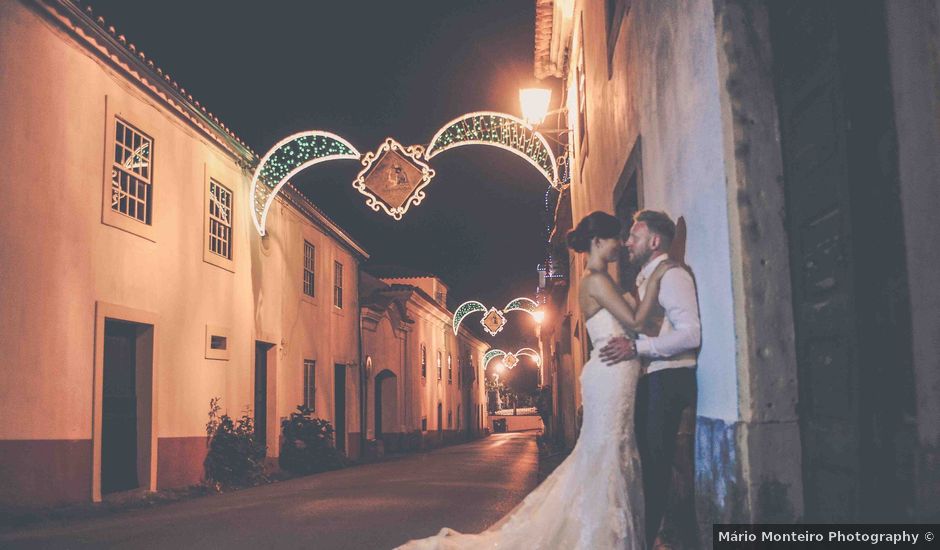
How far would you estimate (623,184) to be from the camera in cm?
825

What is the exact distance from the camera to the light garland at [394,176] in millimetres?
14609

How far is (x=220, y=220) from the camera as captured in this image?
14.8 metres

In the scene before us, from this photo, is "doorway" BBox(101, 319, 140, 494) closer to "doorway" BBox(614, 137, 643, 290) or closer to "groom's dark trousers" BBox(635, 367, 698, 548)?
"doorway" BBox(614, 137, 643, 290)

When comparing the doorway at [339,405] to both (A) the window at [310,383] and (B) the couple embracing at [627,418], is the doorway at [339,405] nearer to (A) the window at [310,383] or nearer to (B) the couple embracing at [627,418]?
(A) the window at [310,383]

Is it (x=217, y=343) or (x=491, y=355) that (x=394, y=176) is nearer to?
(x=217, y=343)

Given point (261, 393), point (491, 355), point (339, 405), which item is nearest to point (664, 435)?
point (261, 393)

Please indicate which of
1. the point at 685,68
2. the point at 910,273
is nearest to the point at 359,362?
the point at 685,68

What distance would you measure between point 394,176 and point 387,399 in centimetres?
1849

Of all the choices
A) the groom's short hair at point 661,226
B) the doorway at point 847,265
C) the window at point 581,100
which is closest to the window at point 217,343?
the window at point 581,100

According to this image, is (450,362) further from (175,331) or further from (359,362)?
(175,331)

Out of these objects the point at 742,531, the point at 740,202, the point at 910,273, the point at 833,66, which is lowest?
the point at 742,531

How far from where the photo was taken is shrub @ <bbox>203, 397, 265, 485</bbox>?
44.7 feet

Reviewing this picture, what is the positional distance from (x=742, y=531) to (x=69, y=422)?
839 cm

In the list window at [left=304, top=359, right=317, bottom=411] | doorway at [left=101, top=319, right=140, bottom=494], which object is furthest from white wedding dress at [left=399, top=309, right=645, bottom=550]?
window at [left=304, top=359, right=317, bottom=411]
